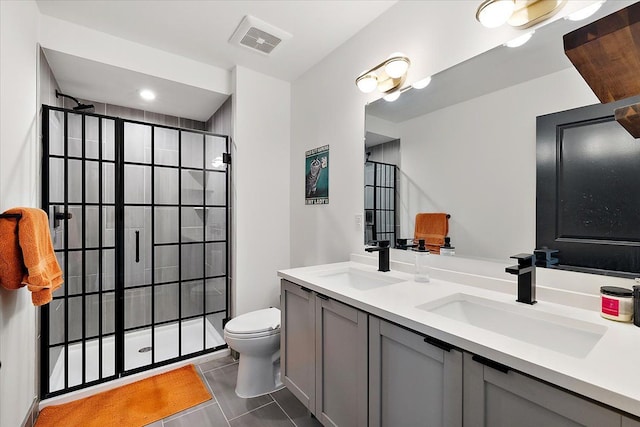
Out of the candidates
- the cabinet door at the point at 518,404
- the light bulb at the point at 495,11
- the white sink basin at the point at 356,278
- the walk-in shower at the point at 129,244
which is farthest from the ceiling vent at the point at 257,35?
the cabinet door at the point at 518,404

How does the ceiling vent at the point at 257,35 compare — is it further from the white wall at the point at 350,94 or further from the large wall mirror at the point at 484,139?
the large wall mirror at the point at 484,139

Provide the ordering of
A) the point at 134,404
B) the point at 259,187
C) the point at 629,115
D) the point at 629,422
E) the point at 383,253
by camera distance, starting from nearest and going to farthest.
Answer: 1. the point at 629,422
2. the point at 629,115
3. the point at 383,253
4. the point at 134,404
5. the point at 259,187

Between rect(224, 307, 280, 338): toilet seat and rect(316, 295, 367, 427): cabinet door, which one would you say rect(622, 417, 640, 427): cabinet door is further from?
rect(224, 307, 280, 338): toilet seat

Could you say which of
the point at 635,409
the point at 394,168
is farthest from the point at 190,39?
the point at 635,409

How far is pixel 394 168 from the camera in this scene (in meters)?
1.87

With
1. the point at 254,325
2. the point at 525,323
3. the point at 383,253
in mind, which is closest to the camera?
the point at 525,323

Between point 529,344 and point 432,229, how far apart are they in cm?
91

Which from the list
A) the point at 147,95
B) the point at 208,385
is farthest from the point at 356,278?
the point at 147,95

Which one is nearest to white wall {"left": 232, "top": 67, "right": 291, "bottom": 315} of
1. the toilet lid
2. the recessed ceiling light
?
the toilet lid

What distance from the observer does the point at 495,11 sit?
1246 mm

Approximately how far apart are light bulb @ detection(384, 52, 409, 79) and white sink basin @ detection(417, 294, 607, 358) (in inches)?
51.5

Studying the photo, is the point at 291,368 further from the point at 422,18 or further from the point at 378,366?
the point at 422,18

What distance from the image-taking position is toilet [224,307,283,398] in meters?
1.95

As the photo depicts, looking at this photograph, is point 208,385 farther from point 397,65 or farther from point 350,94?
point 397,65
